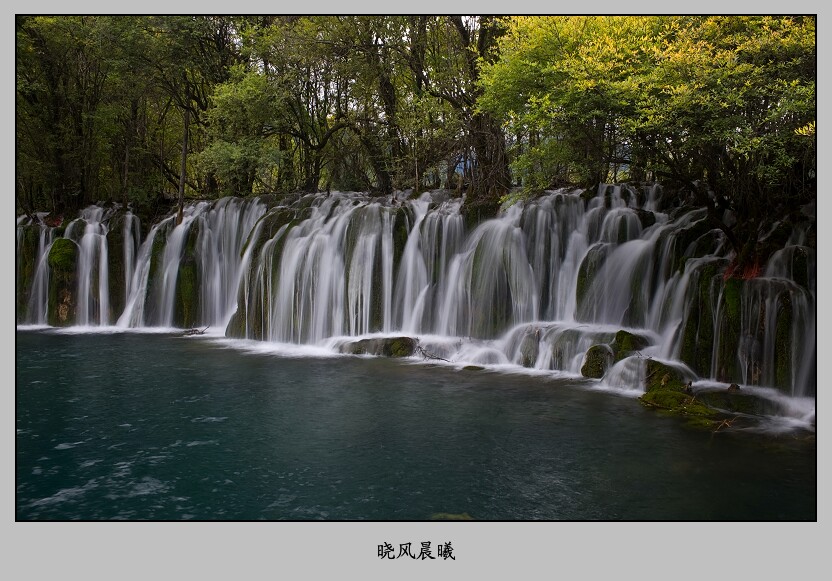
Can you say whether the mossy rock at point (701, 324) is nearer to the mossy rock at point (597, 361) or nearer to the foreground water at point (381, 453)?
the mossy rock at point (597, 361)

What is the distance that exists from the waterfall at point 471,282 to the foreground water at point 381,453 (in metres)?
1.70

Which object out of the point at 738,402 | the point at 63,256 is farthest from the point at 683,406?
the point at 63,256

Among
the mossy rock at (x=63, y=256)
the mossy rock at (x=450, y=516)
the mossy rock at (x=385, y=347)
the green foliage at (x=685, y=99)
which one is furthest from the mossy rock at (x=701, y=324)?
the mossy rock at (x=63, y=256)

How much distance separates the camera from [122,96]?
87.6 ft

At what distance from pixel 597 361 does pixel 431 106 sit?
10.3 meters

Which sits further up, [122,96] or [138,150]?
[122,96]

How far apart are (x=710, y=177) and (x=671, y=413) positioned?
14.4ft

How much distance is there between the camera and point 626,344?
12023mm

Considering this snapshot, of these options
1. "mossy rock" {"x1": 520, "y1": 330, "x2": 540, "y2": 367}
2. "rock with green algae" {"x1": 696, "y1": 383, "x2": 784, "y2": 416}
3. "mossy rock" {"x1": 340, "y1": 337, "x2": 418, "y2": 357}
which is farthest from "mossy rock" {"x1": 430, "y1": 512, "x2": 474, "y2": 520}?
"mossy rock" {"x1": 340, "y1": 337, "x2": 418, "y2": 357}

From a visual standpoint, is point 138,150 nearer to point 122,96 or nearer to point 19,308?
point 122,96

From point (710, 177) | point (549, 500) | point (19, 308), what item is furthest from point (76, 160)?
point (549, 500)

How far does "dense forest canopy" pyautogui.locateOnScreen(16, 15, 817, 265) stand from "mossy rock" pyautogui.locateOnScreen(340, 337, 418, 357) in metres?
3.88

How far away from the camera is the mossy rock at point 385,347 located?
14.9 metres

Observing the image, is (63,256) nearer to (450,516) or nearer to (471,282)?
(471,282)
